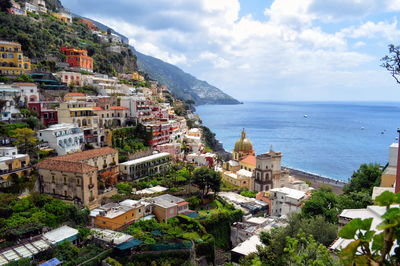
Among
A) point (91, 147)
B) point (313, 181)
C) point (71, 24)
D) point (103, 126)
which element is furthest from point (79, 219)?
point (71, 24)

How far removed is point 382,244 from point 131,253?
762 inches

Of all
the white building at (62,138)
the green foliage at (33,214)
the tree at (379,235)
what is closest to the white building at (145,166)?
the white building at (62,138)

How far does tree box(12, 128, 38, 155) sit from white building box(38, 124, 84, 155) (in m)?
1.50

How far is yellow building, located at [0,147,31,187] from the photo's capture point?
2491 centimetres

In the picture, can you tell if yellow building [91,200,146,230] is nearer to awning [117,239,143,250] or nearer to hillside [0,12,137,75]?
awning [117,239,143,250]

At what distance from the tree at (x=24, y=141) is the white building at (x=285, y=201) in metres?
27.0

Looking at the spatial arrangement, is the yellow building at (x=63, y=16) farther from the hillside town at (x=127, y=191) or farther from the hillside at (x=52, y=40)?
the hillside town at (x=127, y=191)

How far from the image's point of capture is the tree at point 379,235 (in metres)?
3.53

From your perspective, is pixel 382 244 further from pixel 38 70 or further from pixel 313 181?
pixel 313 181

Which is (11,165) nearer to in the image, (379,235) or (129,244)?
(129,244)

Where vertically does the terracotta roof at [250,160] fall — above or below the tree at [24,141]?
below

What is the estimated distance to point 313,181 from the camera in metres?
58.8

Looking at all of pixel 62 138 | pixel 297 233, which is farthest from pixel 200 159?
pixel 297 233

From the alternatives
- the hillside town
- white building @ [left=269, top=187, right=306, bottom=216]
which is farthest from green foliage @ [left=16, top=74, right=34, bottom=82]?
white building @ [left=269, top=187, right=306, bottom=216]
